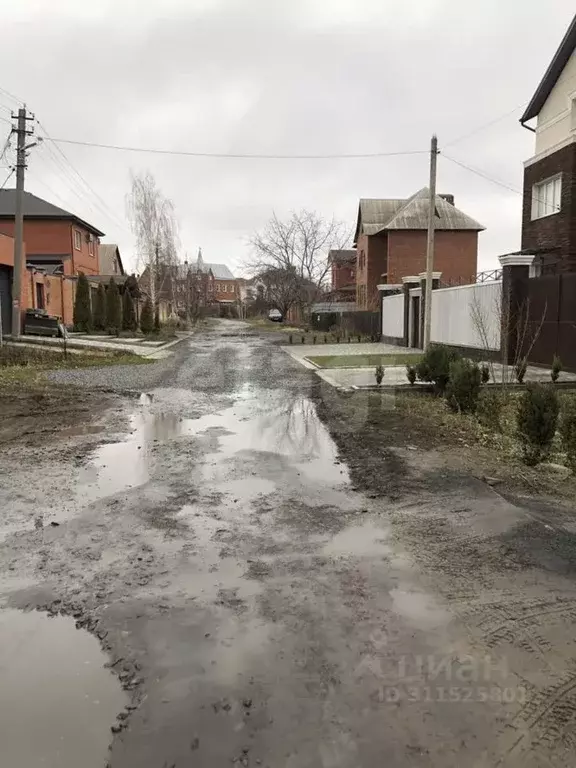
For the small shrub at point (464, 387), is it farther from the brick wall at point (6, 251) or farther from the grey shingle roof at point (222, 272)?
the grey shingle roof at point (222, 272)

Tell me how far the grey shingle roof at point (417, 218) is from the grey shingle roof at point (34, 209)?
21700 millimetres

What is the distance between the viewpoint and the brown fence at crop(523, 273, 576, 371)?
603 inches

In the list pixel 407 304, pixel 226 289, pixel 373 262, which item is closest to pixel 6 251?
pixel 407 304

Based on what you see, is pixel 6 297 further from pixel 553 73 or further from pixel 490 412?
pixel 490 412

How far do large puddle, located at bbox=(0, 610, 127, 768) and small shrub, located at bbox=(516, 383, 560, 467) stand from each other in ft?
17.2

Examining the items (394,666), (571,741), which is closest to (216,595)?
(394,666)

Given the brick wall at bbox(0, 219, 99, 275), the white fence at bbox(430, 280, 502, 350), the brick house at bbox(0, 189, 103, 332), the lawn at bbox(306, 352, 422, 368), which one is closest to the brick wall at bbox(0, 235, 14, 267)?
the brick house at bbox(0, 189, 103, 332)

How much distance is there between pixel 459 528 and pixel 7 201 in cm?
4383

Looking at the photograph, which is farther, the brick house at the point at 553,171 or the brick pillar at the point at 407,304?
the brick pillar at the point at 407,304

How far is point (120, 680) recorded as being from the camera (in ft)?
9.35

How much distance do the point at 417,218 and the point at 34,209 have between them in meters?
26.4

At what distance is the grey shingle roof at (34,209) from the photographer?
3947 centimetres

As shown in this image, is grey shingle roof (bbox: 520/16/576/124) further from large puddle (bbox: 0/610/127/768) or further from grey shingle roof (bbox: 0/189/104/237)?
grey shingle roof (bbox: 0/189/104/237)

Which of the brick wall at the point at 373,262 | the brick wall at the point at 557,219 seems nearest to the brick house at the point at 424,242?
the brick wall at the point at 373,262
